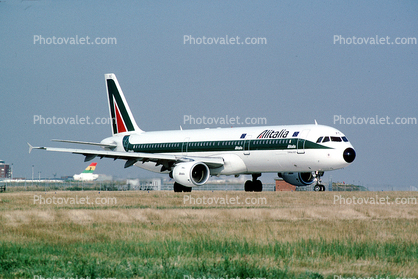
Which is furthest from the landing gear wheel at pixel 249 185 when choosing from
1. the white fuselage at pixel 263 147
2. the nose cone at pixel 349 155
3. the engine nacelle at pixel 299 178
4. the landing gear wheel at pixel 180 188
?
the nose cone at pixel 349 155

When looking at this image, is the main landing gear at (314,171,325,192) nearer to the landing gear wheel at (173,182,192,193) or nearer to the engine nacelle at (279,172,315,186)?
the engine nacelle at (279,172,315,186)

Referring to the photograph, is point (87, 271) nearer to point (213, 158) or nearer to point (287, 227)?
point (287, 227)

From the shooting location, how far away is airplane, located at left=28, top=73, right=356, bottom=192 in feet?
100

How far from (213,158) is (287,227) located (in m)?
21.4

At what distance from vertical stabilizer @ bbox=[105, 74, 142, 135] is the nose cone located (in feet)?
63.0

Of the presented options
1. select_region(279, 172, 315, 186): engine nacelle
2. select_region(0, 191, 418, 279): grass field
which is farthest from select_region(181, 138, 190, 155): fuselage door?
select_region(0, 191, 418, 279): grass field

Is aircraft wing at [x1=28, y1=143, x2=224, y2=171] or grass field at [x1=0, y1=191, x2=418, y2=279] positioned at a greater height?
aircraft wing at [x1=28, y1=143, x2=224, y2=171]

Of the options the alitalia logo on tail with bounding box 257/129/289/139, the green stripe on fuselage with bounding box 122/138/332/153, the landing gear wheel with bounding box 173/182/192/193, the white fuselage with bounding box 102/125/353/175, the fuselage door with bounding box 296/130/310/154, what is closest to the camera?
the white fuselage with bounding box 102/125/353/175

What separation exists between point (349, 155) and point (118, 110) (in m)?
21.6

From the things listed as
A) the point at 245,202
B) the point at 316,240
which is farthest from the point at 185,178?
the point at 316,240

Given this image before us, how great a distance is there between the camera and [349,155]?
1197 inches

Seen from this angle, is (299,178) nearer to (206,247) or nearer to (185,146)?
(185,146)

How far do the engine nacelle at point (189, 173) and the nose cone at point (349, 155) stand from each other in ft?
26.9

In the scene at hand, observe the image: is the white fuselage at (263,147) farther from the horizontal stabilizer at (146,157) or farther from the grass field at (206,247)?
the grass field at (206,247)
